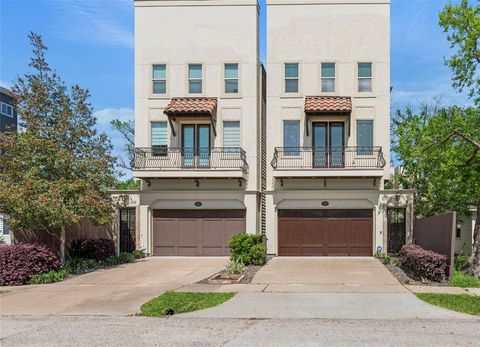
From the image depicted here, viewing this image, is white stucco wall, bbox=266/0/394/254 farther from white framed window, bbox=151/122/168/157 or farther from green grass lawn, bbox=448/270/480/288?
green grass lawn, bbox=448/270/480/288

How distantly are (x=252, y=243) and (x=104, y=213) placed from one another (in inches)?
223

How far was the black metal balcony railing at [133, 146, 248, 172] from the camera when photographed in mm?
23594

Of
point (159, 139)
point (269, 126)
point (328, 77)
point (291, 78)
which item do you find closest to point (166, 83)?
point (159, 139)

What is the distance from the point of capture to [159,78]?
80.9 feet

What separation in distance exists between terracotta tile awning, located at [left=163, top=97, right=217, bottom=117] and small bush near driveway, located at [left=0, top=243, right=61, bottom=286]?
8631 millimetres

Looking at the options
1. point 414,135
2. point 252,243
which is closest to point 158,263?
point 252,243

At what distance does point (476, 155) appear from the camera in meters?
17.2

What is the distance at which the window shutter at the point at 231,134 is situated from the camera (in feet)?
79.1

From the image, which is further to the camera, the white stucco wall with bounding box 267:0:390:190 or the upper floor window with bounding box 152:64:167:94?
the upper floor window with bounding box 152:64:167:94

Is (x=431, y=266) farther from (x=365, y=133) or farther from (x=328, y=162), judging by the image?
(x=365, y=133)

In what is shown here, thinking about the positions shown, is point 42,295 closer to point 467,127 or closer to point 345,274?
point 345,274

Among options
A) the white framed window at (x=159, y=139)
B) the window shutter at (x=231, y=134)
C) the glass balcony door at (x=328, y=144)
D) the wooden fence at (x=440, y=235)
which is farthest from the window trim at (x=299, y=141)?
the wooden fence at (x=440, y=235)

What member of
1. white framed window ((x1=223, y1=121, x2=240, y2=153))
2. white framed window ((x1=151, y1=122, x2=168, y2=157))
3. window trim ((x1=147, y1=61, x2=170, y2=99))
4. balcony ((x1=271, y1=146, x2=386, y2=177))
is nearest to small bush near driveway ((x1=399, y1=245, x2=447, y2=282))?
balcony ((x1=271, y1=146, x2=386, y2=177))

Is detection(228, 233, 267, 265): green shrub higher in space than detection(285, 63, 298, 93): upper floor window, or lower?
lower
